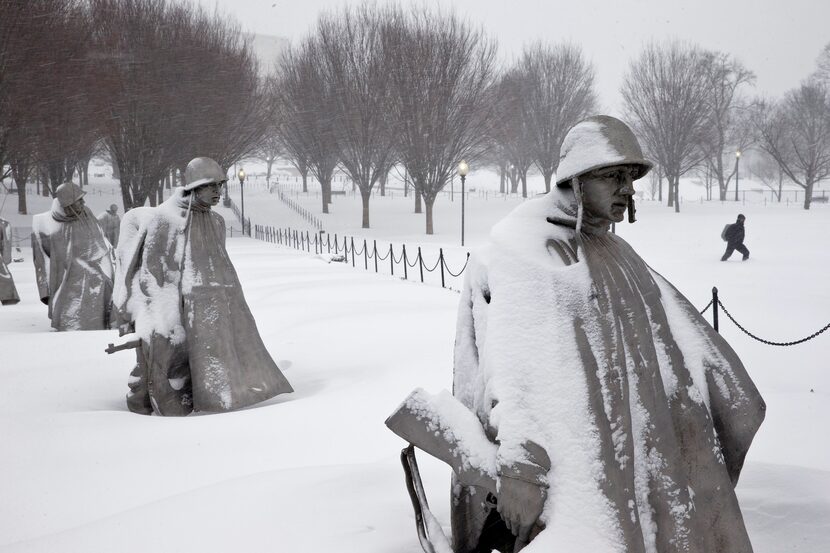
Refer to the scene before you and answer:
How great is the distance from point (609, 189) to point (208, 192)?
4649 millimetres

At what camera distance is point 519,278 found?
277 centimetres

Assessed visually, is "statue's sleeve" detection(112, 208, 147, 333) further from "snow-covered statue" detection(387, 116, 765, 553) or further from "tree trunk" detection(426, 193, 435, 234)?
"tree trunk" detection(426, 193, 435, 234)

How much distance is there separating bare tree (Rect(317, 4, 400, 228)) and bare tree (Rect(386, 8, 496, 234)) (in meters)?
1.09

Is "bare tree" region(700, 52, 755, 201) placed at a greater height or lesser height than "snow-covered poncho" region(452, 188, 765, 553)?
greater

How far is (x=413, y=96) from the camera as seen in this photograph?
31.4 m

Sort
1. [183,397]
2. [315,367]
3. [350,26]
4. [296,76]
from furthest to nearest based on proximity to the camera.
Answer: [296,76]
[350,26]
[315,367]
[183,397]

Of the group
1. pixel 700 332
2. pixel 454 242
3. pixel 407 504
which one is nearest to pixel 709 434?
pixel 700 332

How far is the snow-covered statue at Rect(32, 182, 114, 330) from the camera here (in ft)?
36.7

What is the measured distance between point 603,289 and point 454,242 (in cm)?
2650

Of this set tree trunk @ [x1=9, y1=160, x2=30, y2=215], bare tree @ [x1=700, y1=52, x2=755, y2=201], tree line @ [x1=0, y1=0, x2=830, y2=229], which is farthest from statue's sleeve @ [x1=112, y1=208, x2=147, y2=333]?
bare tree @ [x1=700, y1=52, x2=755, y2=201]

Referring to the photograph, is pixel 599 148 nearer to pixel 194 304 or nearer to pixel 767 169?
pixel 194 304

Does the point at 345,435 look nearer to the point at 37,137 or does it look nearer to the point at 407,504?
the point at 407,504

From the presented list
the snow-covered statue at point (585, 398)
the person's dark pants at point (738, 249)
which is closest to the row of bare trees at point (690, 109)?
the person's dark pants at point (738, 249)

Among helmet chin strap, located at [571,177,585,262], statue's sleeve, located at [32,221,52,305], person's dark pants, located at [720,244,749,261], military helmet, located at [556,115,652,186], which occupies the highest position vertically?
military helmet, located at [556,115,652,186]
